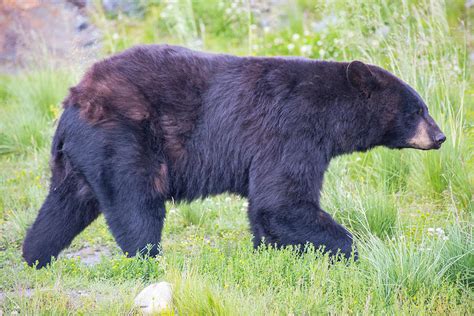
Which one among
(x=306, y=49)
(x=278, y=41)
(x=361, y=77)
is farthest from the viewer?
(x=278, y=41)

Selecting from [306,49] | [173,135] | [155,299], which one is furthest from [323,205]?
[306,49]

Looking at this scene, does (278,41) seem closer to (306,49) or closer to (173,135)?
(306,49)

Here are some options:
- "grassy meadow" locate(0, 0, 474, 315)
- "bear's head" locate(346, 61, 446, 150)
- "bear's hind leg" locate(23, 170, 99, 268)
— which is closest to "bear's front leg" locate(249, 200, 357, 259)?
Answer: "grassy meadow" locate(0, 0, 474, 315)

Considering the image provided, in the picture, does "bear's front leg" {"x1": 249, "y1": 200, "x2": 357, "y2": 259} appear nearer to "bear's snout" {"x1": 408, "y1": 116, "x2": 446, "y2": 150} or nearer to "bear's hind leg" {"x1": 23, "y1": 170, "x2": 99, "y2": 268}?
"bear's snout" {"x1": 408, "y1": 116, "x2": 446, "y2": 150}

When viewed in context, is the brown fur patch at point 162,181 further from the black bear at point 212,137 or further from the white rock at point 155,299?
the white rock at point 155,299

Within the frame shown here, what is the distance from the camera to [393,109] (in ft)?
18.1

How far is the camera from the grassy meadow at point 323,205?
14.0 feet

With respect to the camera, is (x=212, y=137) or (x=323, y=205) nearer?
(x=212, y=137)

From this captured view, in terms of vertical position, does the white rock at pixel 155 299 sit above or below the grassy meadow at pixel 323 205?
above

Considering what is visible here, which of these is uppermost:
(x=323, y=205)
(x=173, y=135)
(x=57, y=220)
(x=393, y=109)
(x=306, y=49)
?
(x=173, y=135)

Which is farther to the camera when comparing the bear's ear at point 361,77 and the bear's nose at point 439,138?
the bear's nose at point 439,138

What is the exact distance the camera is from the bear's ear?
212 inches

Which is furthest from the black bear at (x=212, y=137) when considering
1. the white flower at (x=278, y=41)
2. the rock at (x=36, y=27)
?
the rock at (x=36, y=27)

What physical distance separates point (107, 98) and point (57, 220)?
972 mm
